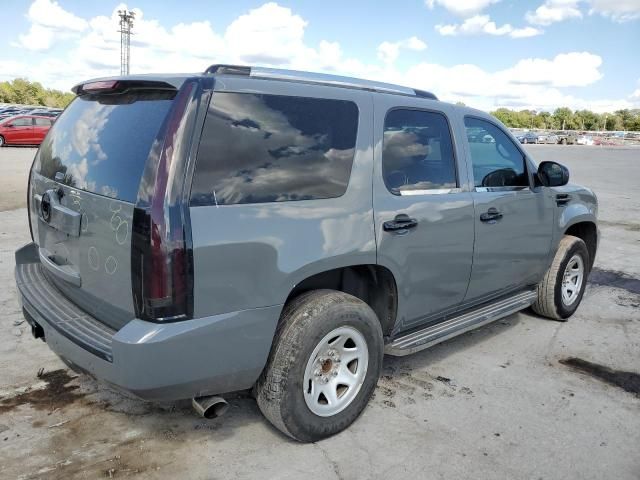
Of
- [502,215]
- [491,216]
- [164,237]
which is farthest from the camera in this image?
[502,215]

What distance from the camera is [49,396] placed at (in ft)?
11.4

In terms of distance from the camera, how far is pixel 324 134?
3.01 metres

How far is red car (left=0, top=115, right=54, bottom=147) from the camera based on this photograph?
83.3 feet

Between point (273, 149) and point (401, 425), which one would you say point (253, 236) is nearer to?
point (273, 149)

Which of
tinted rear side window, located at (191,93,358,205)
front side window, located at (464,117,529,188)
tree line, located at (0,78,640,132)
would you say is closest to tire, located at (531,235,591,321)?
front side window, located at (464,117,529,188)

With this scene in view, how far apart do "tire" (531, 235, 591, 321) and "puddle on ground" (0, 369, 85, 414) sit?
3883 millimetres

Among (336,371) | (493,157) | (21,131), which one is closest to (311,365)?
(336,371)

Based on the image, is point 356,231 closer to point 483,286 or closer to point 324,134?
point 324,134

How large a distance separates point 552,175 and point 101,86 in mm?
3442

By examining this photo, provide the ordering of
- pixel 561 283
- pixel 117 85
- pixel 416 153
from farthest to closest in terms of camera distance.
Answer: pixel 561 283 → pixel 416 153 → pixel 117 85

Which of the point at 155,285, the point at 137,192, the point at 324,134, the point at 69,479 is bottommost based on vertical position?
the point at 69,479

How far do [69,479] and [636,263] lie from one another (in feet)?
24.5

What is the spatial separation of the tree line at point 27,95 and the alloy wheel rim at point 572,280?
321 feet

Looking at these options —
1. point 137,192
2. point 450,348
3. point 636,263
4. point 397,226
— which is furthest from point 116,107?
point 636,263
